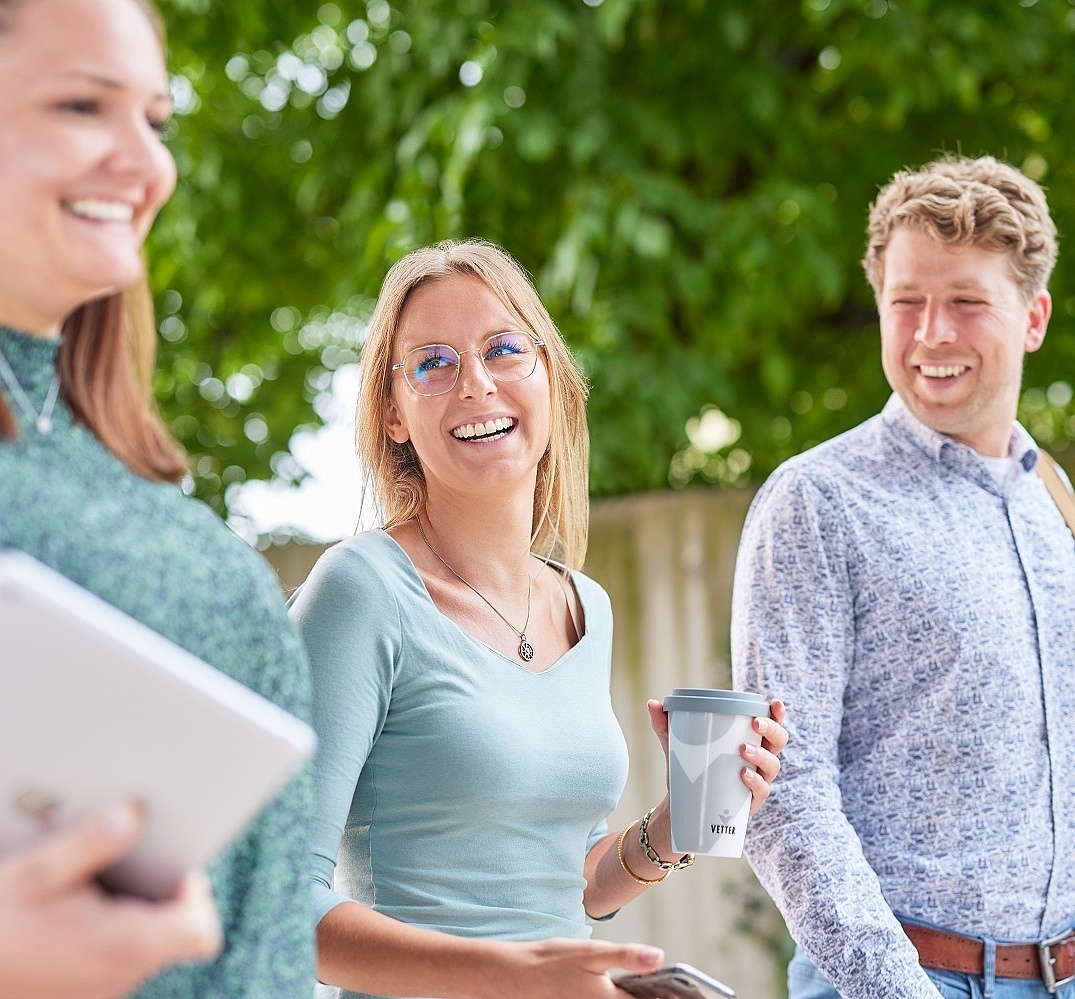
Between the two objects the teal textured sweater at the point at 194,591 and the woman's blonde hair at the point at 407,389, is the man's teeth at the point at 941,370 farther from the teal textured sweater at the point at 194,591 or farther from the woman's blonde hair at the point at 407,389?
the teal textured sweater at the point at 194,591

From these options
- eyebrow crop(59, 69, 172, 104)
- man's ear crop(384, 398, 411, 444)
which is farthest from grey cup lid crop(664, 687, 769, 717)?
eyebrow crop(59, 69, 172, 104)

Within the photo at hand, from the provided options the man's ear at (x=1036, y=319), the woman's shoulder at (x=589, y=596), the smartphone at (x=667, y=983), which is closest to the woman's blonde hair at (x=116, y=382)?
the smartphone at (x=667, y=983)

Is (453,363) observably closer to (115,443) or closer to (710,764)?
(710,764)

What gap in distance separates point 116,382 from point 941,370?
153 cm

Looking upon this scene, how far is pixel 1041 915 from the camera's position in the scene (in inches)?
84.4

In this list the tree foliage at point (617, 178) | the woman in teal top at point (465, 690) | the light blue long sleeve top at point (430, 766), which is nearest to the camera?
the woman in teal top at point (465, 690)

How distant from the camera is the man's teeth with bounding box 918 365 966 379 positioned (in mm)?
2369

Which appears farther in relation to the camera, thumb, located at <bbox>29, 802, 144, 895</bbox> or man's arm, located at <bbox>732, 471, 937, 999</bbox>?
man's arm, located at <bbox>732, 471, 937, 999</bbox>

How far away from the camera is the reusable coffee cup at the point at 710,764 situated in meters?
1.79

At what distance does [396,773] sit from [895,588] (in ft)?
2.85

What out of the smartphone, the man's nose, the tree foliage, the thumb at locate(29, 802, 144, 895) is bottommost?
the smartphone

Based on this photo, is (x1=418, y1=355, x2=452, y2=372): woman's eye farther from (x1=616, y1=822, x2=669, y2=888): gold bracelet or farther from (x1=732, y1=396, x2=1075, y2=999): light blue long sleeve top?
(x1=616, y1=822, x2=669, y2=888): gold bracelet

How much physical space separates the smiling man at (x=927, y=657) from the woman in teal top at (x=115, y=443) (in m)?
1.04

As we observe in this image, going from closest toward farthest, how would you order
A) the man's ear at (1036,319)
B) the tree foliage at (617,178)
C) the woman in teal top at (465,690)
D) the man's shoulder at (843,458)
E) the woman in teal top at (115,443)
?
1. the woman in teal top at (115,443)
2. the woman in teal top at (465,690)
3. the man's shoulder at (843,458)
4. the man's ear at (1036,319)
5. the tree foliage at (617,178)
